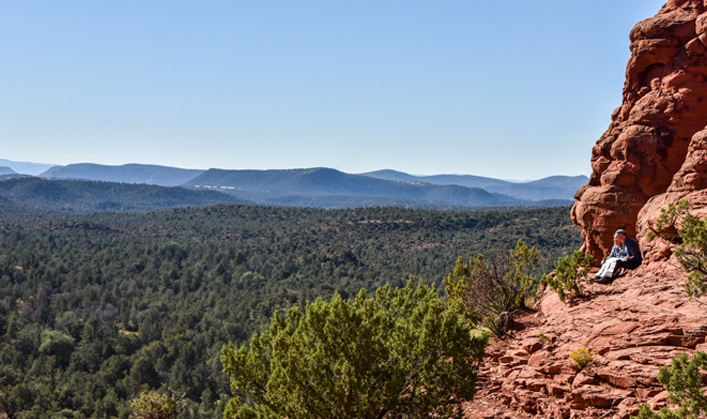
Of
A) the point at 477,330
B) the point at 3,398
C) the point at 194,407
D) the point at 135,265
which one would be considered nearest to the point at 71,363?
the point at 3,398

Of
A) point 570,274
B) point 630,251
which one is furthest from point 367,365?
point 630,251

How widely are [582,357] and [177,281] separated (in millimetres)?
78379

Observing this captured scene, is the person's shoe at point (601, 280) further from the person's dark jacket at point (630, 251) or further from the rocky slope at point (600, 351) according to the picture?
A: the person's dark jacket at point (630, 251)

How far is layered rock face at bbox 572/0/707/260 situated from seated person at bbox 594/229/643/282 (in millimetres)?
312

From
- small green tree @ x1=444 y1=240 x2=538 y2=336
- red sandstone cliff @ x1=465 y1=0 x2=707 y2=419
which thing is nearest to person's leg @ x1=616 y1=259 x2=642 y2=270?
red sandstone cliff @ x1=465 y1=0 x2=707 y2=419

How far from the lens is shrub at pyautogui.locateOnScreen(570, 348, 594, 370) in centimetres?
740

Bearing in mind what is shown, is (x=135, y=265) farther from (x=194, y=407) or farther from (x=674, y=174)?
(x=674, y=174)

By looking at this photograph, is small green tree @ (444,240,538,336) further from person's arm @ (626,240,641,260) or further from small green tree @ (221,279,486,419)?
small green tree @ (221,279,486,419)

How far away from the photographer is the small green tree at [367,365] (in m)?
7.02

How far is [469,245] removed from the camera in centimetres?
7869

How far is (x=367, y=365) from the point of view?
24.3 ft

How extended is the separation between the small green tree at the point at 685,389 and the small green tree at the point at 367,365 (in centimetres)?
274

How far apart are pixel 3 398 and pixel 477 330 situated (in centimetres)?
4214

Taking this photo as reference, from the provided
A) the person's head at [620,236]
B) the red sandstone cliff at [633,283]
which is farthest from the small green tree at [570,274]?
the person's head at [620,236]
